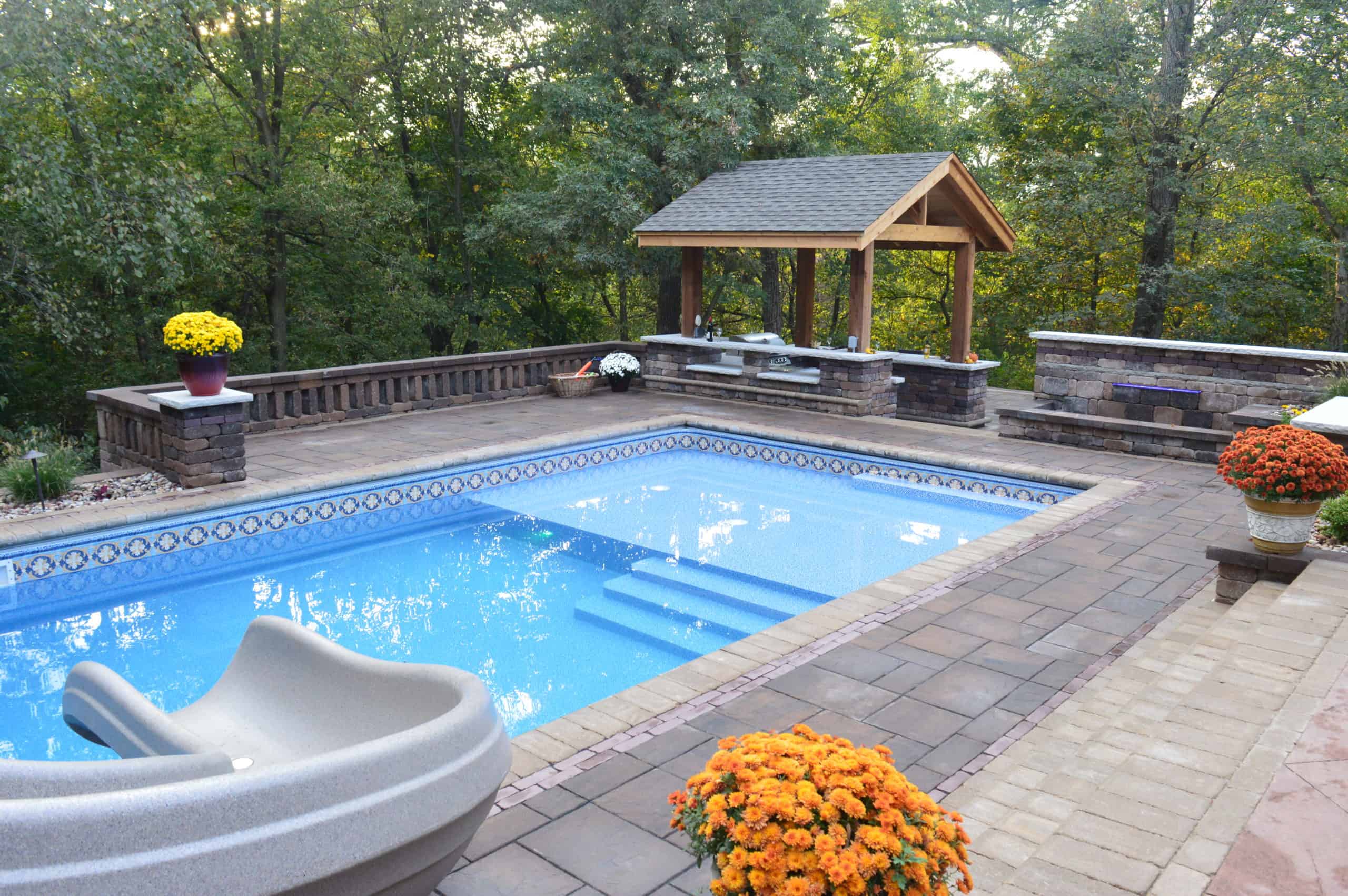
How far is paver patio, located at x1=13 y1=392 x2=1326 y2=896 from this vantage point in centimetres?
336

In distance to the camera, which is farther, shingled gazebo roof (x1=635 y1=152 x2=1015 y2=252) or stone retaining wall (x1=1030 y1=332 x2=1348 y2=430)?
shingled gazebo roof (x1=635 y1=152 x2=1015 y2=252)

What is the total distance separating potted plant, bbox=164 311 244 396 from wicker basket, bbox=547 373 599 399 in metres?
6.14

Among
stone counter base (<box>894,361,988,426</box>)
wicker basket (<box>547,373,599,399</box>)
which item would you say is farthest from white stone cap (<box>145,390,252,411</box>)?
stone counter base (<box>894,361,988,426</box>)

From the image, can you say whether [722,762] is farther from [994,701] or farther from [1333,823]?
[994,701]

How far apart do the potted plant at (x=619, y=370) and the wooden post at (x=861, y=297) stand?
3612 millimetres

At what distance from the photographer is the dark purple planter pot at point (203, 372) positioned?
8758mm

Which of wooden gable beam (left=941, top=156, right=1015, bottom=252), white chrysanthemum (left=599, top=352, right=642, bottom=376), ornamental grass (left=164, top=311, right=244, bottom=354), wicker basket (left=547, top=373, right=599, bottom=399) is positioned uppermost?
wooden gable beam (left=941, top=156, right=1015, bottom=252)

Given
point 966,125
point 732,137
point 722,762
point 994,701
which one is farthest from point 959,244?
point 722,762

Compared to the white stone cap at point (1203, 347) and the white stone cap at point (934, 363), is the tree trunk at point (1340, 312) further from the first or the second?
the white stone cap at point (934, 363)

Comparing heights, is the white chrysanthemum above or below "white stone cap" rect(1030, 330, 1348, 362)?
below

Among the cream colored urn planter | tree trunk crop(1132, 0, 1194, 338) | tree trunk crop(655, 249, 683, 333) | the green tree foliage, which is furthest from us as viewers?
tree trunk crop(655, 249, 683, 333)

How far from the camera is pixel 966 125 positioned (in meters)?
20.1

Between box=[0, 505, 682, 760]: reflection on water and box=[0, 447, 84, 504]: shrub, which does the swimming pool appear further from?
box=[0, 447, 84, 504]: shrub

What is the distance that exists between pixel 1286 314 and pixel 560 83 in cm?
1253
